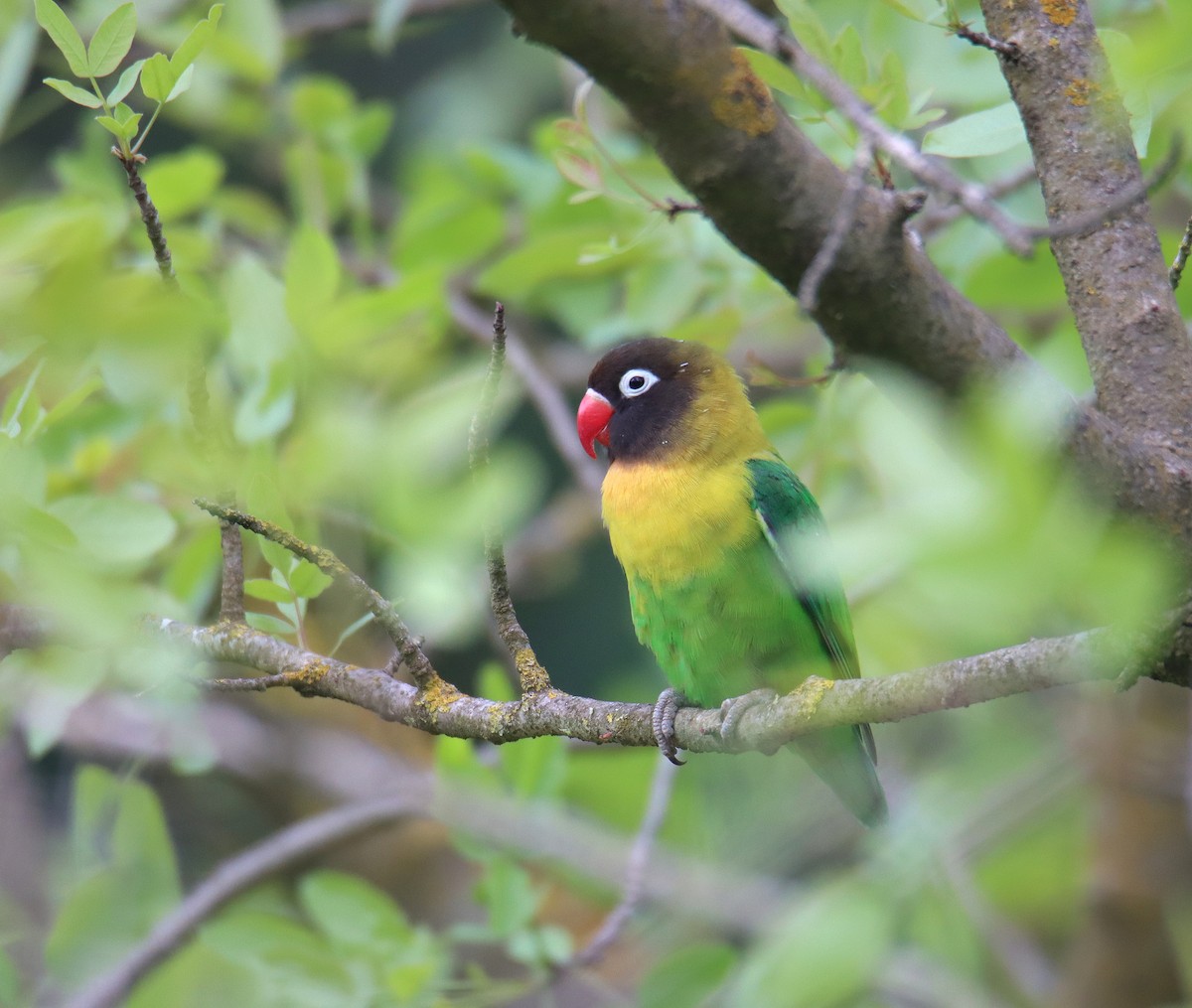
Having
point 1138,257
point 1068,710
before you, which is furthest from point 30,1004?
point 1068,710

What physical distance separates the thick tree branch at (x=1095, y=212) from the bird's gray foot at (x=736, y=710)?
0.88 m

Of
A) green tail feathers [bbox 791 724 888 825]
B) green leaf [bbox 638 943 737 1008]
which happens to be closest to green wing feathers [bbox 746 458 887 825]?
green tail feathers [bbox 791 724 888 825]

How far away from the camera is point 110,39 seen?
Result: 1.99 metres

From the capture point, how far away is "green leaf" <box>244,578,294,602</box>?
232 cm

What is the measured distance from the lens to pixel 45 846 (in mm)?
4754

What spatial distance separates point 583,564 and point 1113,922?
324 cm

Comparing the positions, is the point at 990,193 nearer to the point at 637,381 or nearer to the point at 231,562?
the point at 637,381

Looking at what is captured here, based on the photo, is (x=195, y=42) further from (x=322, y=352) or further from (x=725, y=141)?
(x=322, y=352)

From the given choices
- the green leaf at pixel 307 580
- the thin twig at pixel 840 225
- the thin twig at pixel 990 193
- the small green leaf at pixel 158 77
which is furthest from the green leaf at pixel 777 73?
the green leaf at pixel 307 580

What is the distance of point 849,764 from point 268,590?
1861 millimetres

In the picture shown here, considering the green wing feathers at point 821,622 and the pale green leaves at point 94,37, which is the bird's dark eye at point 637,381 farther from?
the pale green leaves at point 94,37

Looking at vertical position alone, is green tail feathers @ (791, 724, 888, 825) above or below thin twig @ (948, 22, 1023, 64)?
below

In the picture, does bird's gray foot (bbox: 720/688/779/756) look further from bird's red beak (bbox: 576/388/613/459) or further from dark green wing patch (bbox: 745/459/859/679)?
bird's red beak (bbox: 576/388/613/459)

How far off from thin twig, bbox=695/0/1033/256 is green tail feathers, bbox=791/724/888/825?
208cm
